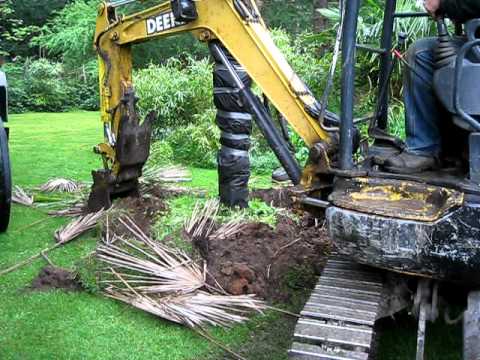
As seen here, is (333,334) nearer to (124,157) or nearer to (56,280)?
(56,280)

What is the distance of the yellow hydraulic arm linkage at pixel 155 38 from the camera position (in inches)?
179

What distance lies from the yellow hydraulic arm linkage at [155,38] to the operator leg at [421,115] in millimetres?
669

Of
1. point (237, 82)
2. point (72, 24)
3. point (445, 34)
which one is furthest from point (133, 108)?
point (72, 24)

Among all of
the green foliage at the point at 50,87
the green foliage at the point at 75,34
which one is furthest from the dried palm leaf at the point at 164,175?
the green foliage at the point at 50,87

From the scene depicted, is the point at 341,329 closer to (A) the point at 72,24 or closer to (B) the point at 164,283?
(B) the point at 164,283

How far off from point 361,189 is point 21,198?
174 inches

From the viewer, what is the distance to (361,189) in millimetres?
3500

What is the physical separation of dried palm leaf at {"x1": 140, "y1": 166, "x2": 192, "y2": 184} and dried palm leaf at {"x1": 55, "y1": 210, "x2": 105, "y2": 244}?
1.08 meters

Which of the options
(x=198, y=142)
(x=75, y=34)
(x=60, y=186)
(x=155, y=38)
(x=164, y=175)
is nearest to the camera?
(x=155, y=38)

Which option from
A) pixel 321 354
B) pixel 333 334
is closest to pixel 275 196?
pixel 333 334

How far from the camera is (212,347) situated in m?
3.90

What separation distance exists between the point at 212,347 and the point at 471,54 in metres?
2.08

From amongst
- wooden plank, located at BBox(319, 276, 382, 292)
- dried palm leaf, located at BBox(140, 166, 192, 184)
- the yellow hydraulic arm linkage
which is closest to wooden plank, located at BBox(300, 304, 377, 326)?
wooden plank, located at BBox(319, 276, 382, 292)

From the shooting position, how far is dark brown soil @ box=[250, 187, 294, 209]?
6.11m
